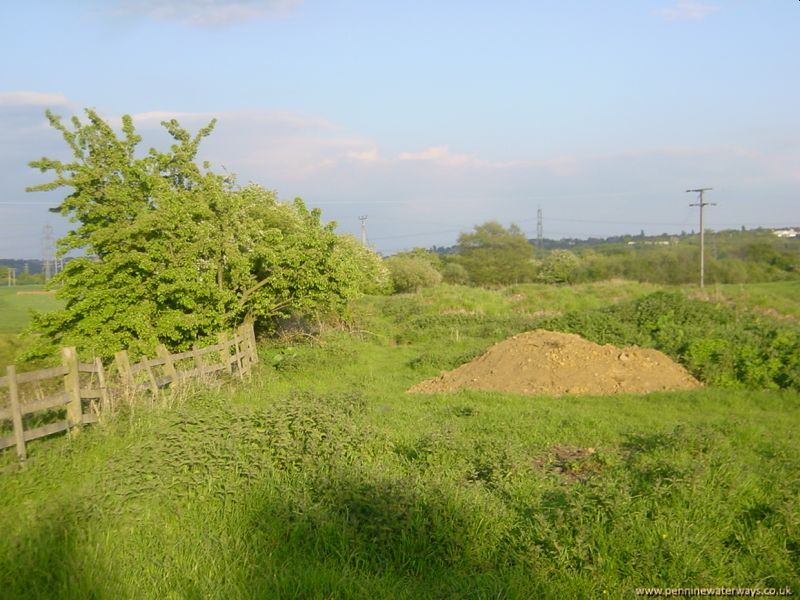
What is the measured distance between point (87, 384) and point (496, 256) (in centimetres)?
6334

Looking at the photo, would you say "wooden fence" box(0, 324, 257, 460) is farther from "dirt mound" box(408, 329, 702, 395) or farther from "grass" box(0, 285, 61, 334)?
"grass" box(0, 285, 61, 334)

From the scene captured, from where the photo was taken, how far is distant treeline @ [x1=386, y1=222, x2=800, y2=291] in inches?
2458

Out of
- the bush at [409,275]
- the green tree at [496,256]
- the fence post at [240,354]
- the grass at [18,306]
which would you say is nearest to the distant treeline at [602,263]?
the green tree at [496,256]

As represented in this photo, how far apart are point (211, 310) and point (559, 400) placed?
8848mm

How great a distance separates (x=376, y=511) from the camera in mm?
5297

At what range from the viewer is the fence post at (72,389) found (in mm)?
8344

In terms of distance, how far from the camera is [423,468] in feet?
23.1

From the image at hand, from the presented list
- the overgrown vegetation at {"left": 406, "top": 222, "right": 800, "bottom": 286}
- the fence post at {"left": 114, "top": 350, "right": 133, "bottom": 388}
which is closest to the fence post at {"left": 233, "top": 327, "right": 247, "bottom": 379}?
the fence post at {"left": 114, "top": 350, "right": 133, "bottom": 388}

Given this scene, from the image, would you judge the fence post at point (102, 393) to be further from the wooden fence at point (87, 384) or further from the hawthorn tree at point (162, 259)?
the hawthorn tree at point (162, 259)

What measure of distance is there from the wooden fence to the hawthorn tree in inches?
63.4

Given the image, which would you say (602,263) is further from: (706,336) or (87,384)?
(87,384)

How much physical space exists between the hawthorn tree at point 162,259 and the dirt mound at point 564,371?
222 inches

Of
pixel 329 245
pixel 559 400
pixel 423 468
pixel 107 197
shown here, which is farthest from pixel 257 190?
pixel 423 468

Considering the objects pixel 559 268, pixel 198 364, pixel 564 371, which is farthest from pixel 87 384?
pixel 559 268
